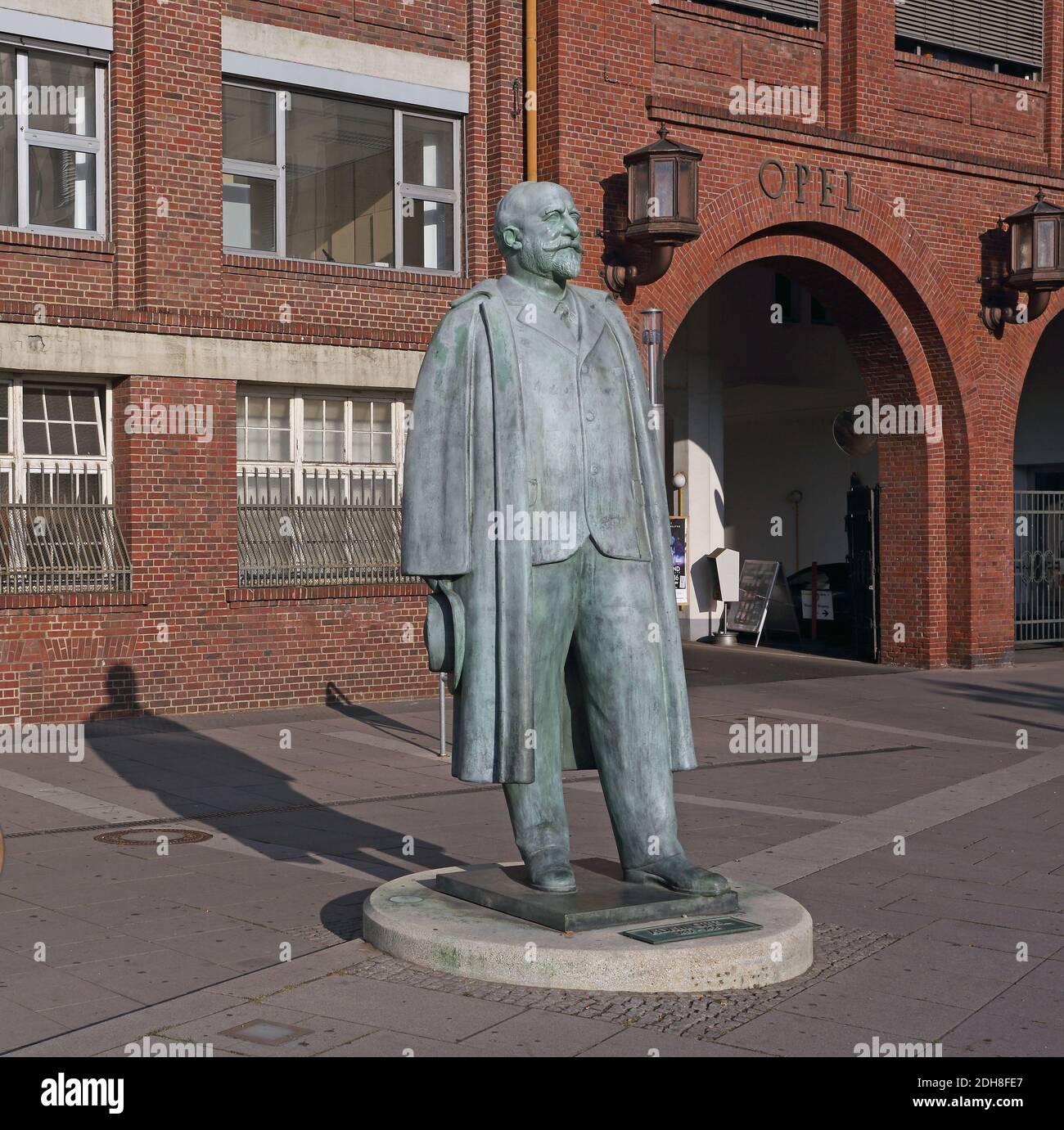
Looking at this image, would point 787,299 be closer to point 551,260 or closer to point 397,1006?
point 551,260

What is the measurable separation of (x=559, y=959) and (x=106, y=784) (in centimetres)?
620

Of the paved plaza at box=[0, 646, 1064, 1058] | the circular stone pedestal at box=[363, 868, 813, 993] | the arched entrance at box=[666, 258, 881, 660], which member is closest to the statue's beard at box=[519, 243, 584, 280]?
the circular stone pedestal at box=[363, 868, 813, 993]

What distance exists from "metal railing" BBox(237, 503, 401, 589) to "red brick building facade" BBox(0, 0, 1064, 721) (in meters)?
0.21

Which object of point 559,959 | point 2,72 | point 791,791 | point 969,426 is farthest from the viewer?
point 969,426

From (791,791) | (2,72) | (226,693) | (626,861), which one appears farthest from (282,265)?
(626,861)

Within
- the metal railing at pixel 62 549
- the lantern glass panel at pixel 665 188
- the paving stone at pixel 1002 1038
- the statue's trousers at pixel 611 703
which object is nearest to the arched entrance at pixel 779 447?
the lantern glass panel at pixel 665 188

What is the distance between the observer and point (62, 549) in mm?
13680

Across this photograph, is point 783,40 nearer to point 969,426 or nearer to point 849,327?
point 849,327

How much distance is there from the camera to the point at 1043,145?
20.1 m

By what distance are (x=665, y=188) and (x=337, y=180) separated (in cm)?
332

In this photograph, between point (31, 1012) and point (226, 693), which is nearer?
point (31, 1012)

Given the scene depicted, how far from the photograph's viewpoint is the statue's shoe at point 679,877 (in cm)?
555

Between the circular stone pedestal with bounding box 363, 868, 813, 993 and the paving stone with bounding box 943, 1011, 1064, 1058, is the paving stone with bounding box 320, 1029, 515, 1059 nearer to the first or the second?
the circular stone pedestal with bounding box 363, 868, 813, 993

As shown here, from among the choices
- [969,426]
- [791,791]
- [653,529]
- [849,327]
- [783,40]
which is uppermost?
[783,40]
